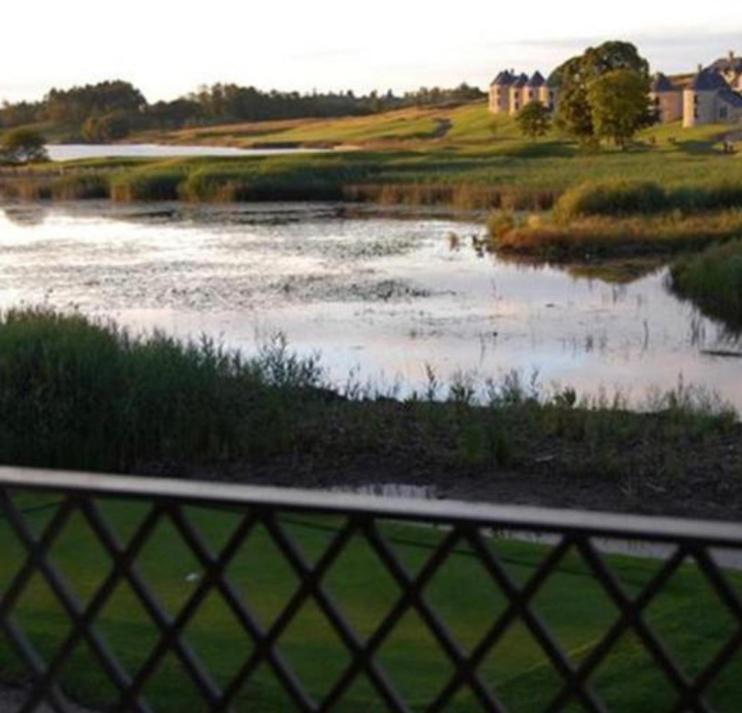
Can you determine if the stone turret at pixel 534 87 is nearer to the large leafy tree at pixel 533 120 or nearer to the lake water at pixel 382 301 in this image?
the large leafy tree at pixel 533 120

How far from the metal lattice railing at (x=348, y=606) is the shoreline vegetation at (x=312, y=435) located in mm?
2653

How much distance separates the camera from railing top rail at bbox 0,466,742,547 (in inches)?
→ 108

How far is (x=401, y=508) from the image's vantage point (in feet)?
9.68

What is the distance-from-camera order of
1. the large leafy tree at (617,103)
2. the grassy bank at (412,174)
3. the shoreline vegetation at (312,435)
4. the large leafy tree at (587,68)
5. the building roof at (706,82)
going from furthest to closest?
the building roof at (706,82) → the large leafy tree at (587,68) → the large leafy tree at (617,103) → the grassy bank at (412,174) → the shoreline vegetation at (312,435)

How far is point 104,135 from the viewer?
5527 inches

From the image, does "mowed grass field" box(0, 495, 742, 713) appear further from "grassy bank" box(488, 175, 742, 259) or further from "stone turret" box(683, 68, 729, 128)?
"stone turret" box(683, 68, 729, 128)

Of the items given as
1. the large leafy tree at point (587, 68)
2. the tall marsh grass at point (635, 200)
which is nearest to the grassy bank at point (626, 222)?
the tall marsh grass at point (635, 200)

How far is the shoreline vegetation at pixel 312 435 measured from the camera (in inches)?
480

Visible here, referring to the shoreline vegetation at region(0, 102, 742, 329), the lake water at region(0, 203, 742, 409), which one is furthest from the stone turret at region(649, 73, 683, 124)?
the lake water at region(0, 203, 742, 409)

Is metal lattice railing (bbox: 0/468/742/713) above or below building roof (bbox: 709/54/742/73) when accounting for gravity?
below

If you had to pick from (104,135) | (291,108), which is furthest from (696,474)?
(291,108)

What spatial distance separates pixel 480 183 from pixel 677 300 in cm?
2881

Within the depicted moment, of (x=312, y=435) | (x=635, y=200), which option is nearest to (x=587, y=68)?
(x=635, y=200)

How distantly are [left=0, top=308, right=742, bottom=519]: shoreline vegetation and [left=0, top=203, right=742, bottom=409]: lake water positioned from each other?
3.46 meters
